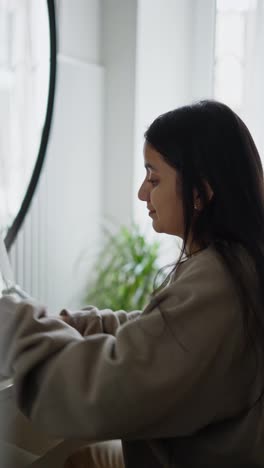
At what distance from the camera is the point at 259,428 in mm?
783

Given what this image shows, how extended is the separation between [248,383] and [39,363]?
27 cm

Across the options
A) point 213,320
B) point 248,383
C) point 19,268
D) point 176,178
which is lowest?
point 19,268

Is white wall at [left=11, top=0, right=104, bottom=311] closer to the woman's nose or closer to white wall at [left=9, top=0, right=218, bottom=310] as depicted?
white wall at [left=9, top=0, right=218, bottom=310]

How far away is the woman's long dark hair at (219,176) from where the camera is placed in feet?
2.59

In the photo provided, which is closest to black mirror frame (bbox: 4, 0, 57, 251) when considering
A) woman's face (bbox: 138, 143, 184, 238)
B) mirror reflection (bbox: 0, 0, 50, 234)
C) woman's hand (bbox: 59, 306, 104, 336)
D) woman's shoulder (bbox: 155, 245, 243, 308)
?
mirror reflection (bbox: 0, 0, 50, 234)

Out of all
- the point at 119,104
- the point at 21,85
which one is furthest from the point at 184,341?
the point at 119,104

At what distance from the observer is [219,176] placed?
79 cm

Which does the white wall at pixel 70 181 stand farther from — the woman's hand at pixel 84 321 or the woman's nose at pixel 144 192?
the woman's nose at pixel 144 192

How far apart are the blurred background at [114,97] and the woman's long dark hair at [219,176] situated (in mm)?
1075

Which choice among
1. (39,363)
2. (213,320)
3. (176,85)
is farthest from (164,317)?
A: (176,85)

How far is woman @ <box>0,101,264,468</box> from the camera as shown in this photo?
2.29 feet

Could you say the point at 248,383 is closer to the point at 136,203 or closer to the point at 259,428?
the point at 259,428

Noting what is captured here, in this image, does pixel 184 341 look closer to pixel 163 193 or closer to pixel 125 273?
pixel 163 193

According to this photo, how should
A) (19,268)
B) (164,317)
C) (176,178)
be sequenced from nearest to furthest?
(164,317) → (176,178) → (19,268)
